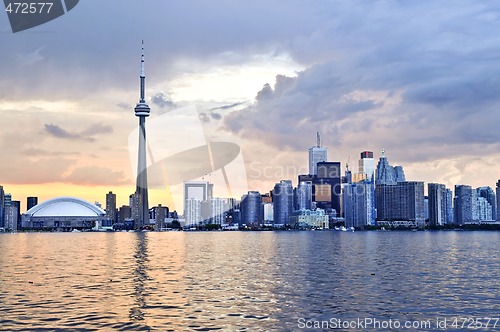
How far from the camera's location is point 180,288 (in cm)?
6175

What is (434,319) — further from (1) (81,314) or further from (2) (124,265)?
(2) (124,265)

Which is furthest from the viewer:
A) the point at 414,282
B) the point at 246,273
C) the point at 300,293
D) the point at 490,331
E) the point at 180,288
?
the point at 246,273

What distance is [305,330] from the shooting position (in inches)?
1597

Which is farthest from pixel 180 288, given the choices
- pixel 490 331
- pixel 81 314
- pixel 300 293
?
pixel 490 331

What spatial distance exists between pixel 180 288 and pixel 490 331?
32.0 m

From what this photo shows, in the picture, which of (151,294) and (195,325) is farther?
(151,294)

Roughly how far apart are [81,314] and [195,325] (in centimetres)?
1014

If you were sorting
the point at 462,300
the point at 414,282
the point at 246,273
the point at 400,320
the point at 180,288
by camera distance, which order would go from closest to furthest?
the point at 400,320, the point at 462,300, the point at 180,288, the point at 414,282, the point at 246,273

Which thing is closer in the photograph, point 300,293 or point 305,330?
point 305,330

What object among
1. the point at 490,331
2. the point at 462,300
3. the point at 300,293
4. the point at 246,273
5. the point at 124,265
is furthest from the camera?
the point at 124,265

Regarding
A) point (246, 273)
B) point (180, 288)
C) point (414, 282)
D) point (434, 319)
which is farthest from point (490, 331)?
point (246, 273)

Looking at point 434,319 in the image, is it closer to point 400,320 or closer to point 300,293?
point 400,320

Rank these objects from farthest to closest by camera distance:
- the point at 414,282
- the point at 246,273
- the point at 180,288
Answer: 1. the point at 246,273
2. the point at 414,282
3. the point at 180,288

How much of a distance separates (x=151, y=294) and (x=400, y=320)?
24.6m
